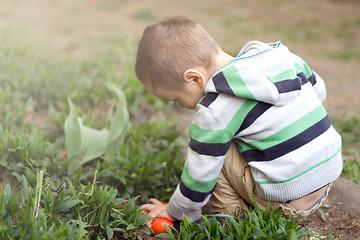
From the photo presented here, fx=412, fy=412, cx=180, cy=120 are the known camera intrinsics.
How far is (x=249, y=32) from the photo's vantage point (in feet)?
17.5

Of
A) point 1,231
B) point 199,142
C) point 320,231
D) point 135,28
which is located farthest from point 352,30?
point 1,231

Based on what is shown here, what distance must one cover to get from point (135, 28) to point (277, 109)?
3612mm

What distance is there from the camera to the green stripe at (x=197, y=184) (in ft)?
5.79

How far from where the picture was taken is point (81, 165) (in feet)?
7.31

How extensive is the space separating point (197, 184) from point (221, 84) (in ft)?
1.46

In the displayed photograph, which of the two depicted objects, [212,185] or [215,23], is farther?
[215,23]

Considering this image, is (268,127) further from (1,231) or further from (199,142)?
(1,231)

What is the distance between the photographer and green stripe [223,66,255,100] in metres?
1.62

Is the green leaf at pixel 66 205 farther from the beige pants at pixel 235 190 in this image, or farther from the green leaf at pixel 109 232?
the beige pants at pixel 235 190

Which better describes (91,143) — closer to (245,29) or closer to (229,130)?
(229,130)

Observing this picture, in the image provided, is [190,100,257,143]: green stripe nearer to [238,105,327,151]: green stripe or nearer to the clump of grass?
[238,105,327,151]: green stripe

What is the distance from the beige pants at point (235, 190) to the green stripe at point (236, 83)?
0.34m

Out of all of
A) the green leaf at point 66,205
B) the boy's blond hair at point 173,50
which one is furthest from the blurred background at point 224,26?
the green leaf at point 66,205

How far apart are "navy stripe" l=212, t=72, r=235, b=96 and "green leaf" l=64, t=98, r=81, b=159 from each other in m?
0.84
